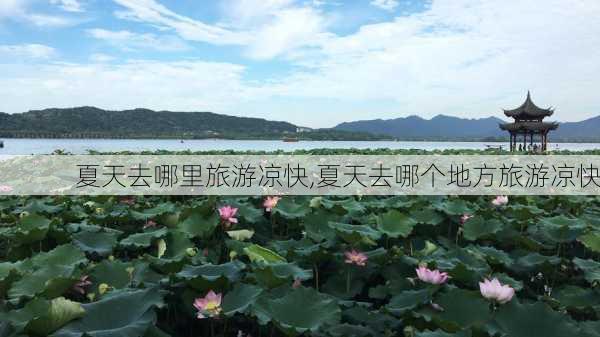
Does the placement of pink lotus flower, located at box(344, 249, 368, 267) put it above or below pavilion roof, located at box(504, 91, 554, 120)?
below

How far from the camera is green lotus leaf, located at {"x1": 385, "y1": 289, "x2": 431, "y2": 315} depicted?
1.70 m

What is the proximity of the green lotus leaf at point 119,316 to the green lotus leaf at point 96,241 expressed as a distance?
2.59 feet

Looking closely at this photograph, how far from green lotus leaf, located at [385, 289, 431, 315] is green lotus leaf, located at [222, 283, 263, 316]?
0.46 m

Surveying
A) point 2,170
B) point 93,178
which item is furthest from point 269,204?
point 2,170

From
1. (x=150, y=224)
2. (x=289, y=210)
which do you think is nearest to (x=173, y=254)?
(x=150, y=224)

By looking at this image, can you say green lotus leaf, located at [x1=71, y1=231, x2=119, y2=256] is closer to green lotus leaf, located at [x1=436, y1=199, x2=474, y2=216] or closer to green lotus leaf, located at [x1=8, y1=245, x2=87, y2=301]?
green lotus leaf, located at [x1=8, y1=245, x2=87, y2=301]

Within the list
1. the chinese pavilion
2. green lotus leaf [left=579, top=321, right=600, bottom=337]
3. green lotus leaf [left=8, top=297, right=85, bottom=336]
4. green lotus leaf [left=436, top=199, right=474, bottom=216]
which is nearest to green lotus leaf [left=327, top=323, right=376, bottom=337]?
green lotus leaf [left=579, top=321, right=600, bottom=337]

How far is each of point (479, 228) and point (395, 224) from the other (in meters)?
0.50

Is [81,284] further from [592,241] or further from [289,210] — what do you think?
[592,241]

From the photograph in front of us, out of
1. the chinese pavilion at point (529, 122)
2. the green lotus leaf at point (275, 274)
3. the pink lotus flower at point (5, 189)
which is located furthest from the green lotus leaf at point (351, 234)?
the chinese pavilion at point (529, 122)

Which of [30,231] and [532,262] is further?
[30,231]

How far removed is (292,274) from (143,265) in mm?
586

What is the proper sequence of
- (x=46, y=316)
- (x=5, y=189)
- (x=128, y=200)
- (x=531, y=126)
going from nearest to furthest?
1. (x=46, y=316)
2. (x=128, y=200)
3. (x=5, y=189)
4. (x=531, y=126)

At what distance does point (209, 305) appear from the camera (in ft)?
5.32
